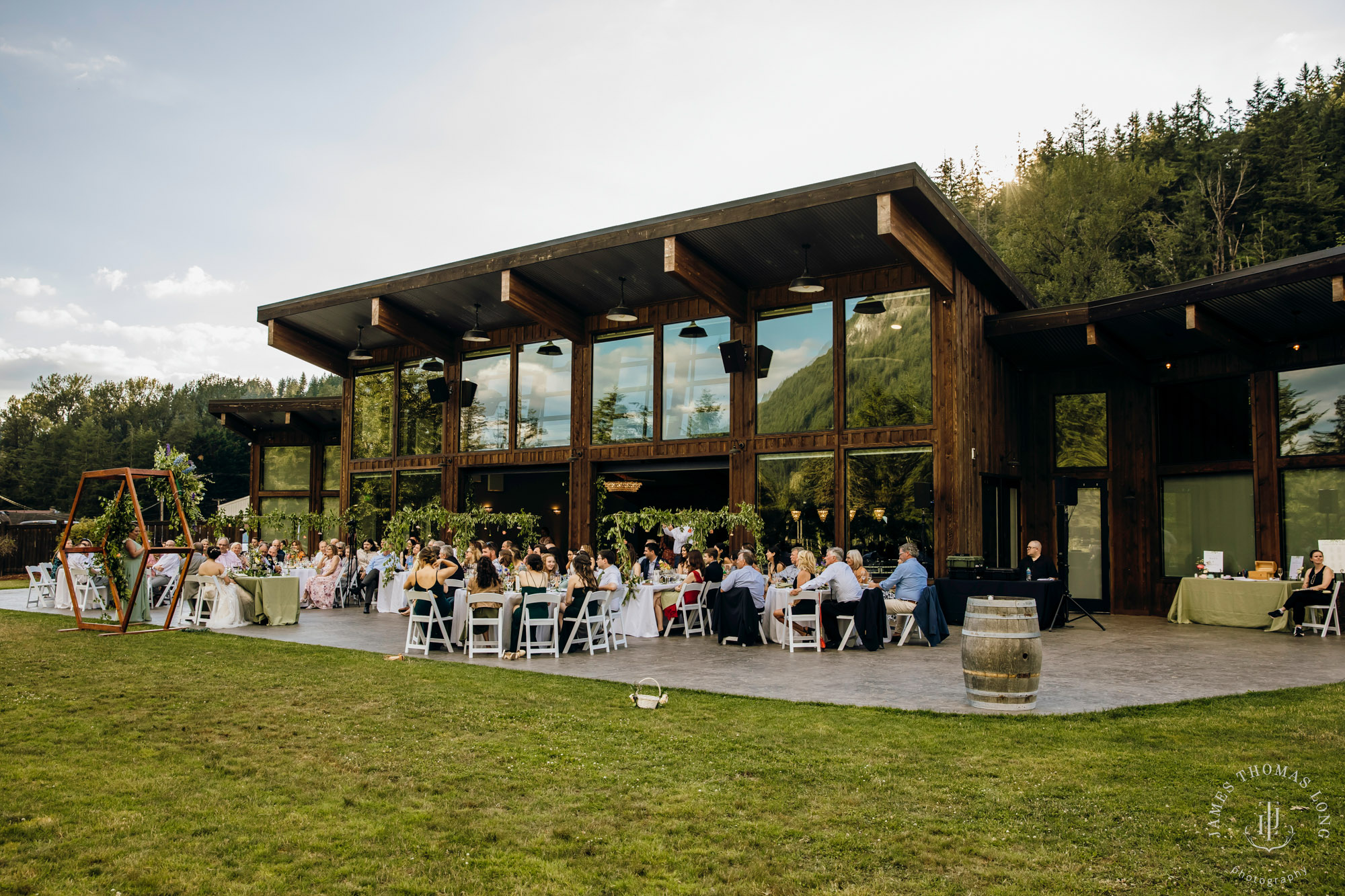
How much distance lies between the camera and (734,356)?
47.5ft

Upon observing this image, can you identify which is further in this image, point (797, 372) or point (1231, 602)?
point (797, 372)

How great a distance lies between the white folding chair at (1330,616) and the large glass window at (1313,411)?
2.32 metres

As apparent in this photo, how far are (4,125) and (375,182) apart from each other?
27.1 ft

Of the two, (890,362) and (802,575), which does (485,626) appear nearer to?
(802,575)

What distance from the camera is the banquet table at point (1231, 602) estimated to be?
11.9 m

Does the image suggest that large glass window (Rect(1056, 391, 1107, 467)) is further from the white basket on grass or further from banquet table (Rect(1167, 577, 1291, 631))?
the white basket on grass

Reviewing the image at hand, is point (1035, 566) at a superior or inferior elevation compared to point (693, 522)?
inferior

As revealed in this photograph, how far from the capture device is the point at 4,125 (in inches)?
783

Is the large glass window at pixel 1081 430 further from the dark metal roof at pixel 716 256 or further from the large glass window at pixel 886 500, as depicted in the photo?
the large glass window at pixel 886 500

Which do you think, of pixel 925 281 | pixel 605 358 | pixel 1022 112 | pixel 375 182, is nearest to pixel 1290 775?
pixel 925 281

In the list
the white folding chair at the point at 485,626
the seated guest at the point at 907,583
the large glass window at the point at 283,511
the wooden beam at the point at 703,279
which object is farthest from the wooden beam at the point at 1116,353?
the large glass window at the point at 283,511

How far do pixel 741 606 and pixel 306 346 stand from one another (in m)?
13.5

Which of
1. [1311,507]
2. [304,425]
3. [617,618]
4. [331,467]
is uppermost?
[304,425]

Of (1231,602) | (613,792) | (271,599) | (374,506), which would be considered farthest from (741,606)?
(374,506)
